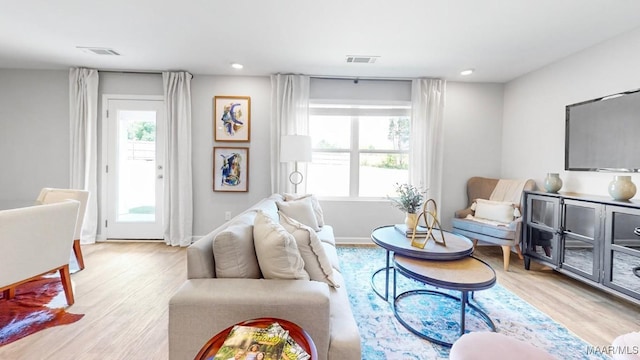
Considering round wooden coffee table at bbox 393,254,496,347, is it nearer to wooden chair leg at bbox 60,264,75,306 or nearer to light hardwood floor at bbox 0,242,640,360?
light hardwood floor at bbox 0,242,640,360

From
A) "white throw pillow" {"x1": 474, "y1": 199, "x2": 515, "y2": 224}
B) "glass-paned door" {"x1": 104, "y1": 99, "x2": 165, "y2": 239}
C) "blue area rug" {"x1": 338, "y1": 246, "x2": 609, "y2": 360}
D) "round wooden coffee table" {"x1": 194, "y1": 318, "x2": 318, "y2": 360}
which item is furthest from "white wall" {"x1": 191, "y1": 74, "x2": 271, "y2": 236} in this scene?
"round wooden coffee table" {"x1": 194, "y1": 318, "x2": 318, "y2": 360}

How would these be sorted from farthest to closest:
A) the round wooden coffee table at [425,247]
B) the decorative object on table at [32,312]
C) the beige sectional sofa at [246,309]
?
the round wooden coffee table at [425,247] < the decorative object on table at [32,312] < the beige sectional sofa at [246,309]

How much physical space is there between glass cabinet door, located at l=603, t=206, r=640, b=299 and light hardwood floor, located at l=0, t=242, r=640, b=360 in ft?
0.81

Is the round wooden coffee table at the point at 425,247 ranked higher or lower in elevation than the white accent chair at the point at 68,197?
lower

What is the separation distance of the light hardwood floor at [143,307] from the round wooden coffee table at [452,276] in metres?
0.82

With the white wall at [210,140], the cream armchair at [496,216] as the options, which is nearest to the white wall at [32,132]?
the white wall at [210,140]

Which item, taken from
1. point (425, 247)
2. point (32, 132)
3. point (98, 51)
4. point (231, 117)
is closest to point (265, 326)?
point (425, 247)

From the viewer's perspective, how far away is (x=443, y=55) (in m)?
3.11

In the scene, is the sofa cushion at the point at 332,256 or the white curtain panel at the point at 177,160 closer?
the sofa cushion at the point at 332,256

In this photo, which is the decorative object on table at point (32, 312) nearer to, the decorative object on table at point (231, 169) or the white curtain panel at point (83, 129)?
the white curtain panel at point (83, 129)

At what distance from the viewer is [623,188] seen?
7.40 feet

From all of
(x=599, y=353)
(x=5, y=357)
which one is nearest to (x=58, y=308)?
(x=5, y=357)

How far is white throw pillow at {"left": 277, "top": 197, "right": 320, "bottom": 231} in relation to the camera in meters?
2.64

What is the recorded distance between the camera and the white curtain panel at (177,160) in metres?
3.75
